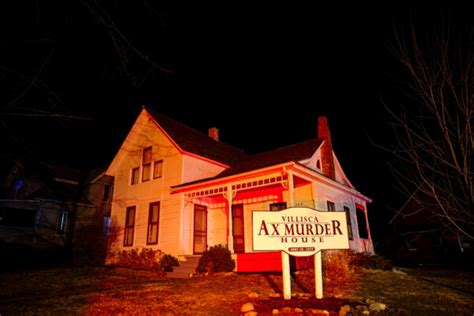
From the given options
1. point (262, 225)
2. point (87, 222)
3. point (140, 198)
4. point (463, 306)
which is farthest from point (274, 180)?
point (87, 222)

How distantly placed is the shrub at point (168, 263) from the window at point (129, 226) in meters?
3.79

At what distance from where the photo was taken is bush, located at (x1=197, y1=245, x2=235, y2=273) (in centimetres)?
1211

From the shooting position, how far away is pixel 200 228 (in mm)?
15688

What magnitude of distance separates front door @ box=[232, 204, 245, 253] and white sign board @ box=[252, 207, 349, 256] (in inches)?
339

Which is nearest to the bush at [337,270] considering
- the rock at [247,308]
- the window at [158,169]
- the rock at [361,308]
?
the rock at [361,308]

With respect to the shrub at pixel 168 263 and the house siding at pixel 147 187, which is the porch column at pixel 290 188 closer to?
the house siding at pixel 147 187

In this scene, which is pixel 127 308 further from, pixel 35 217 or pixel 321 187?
pixel 35 217

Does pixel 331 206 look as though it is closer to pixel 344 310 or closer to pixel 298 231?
pixel 298 231

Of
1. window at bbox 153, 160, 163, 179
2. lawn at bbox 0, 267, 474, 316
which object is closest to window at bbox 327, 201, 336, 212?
lawn at bbox 0, 267, 474, 316

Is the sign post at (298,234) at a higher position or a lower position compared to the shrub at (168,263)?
higher

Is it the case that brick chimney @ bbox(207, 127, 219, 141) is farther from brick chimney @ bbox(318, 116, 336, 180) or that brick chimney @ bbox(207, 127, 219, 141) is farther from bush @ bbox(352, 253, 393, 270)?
bush @ bbox(352, 253, 393, 270)

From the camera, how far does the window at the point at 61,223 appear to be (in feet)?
75.5

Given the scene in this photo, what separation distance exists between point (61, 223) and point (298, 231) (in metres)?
21.9

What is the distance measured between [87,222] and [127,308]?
66.6ft
